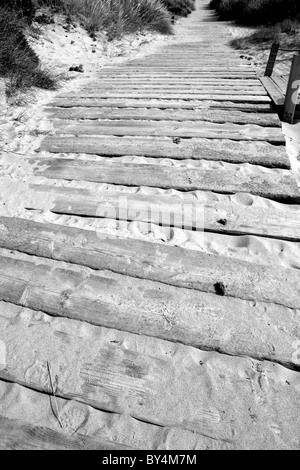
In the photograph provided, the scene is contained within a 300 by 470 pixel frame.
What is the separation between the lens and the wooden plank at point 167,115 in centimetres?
374

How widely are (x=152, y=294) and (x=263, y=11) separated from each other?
51.5 ft

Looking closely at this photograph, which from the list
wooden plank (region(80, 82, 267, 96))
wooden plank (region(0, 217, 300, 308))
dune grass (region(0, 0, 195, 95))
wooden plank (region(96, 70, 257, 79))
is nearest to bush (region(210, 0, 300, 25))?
dune grass (region(0, 0, 195, 95))

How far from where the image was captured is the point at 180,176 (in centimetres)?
272

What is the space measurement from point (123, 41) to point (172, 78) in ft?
16.8

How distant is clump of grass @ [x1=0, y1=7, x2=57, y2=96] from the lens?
453cm

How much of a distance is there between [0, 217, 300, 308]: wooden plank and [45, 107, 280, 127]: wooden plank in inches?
92.9

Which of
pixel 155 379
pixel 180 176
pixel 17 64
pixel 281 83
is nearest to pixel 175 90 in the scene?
pixel 281 83

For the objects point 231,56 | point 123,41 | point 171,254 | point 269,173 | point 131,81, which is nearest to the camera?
point 171,254

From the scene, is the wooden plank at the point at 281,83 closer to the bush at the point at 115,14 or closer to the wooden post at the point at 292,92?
the wooden post at the point at 292,92

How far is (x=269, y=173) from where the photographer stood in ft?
8.91

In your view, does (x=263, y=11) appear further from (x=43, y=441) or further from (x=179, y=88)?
(x=43, y=441)

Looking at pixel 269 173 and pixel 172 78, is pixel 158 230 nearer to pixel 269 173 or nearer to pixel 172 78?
pixel 269 173
